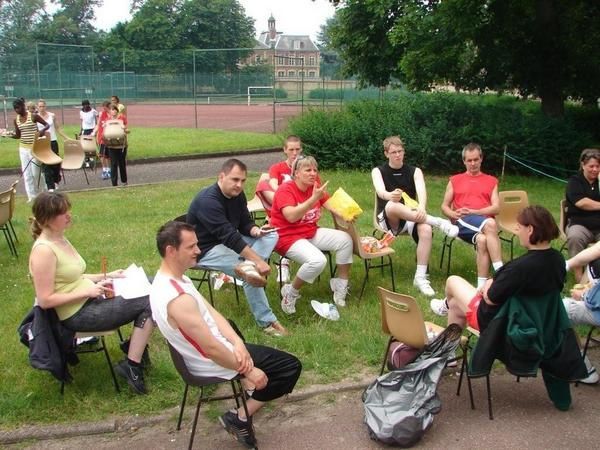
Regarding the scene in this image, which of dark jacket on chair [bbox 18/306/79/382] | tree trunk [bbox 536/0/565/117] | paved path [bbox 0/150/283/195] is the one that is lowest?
dark jacket on chair [bbox 18/306/79/382]

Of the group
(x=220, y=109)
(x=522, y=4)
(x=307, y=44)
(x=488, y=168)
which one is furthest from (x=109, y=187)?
Result: (x=307, y=44)

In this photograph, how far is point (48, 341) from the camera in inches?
161

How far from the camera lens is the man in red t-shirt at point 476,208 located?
20.7ft

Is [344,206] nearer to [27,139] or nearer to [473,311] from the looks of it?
[473,311]

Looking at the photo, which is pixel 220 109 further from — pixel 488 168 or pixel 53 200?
pixel 53 200

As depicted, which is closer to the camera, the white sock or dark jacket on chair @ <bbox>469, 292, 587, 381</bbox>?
dark jacket on chair @ <bbox>469, 292, 587, 381</bbox>

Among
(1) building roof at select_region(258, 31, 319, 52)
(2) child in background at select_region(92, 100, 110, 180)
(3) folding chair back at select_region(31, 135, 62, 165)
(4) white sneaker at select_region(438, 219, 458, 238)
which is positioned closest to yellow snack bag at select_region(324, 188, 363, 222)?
(4) white sneaker at select_region(438, 219, 458, 238)

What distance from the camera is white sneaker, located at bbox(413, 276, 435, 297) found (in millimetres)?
6316

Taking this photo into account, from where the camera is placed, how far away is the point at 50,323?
13.6ft

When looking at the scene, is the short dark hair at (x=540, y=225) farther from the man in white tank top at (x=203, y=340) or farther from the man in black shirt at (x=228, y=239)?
the man in black shirt at (x=228, y=239)

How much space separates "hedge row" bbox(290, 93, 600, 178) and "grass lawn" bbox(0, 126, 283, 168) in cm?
397

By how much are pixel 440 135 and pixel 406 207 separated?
818 centimetres

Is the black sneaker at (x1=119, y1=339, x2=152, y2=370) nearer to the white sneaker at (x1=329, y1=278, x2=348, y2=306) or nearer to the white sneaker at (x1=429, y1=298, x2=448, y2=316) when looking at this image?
the white sneaker at (x1=329, y1=278, x2=348, y2=306)

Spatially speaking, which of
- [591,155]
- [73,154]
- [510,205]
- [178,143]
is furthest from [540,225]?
[178,143]
